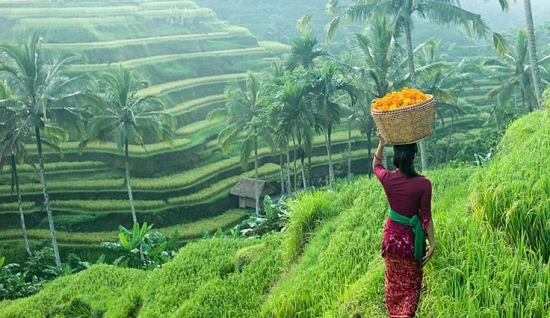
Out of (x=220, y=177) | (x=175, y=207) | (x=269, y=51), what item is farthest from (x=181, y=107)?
(x=269, y=51)

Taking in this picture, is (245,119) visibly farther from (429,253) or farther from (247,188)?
(429,253)

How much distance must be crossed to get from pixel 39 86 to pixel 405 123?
14.5 meters

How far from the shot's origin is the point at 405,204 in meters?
3.30

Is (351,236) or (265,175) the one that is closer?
(351,236)

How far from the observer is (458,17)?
14258 millimetres

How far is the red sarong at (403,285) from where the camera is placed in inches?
133

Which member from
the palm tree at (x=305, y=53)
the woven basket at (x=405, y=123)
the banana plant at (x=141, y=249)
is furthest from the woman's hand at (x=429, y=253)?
the palm tree at (x=305, y=53)

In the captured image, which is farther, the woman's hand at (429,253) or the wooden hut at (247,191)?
the wooden hut at (247,191)

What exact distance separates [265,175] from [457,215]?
64.8 feet

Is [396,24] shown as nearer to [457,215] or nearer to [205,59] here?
[457,215]

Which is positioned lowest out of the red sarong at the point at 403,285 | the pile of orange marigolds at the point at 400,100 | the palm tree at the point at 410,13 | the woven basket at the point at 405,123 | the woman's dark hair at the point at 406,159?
the red sarong at the point at 403,285

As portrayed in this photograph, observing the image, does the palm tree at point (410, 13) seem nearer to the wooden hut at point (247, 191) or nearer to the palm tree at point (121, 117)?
the palm tree at point (121, 117)

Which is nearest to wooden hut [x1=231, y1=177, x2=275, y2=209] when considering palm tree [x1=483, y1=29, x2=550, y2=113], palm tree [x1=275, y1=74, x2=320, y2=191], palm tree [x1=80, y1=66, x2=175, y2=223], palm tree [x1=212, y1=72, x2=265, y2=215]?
palm tree [x1=212, y1=72, x2=265, y2=215]

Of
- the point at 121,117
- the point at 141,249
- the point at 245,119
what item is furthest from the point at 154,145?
the point at 141,249
